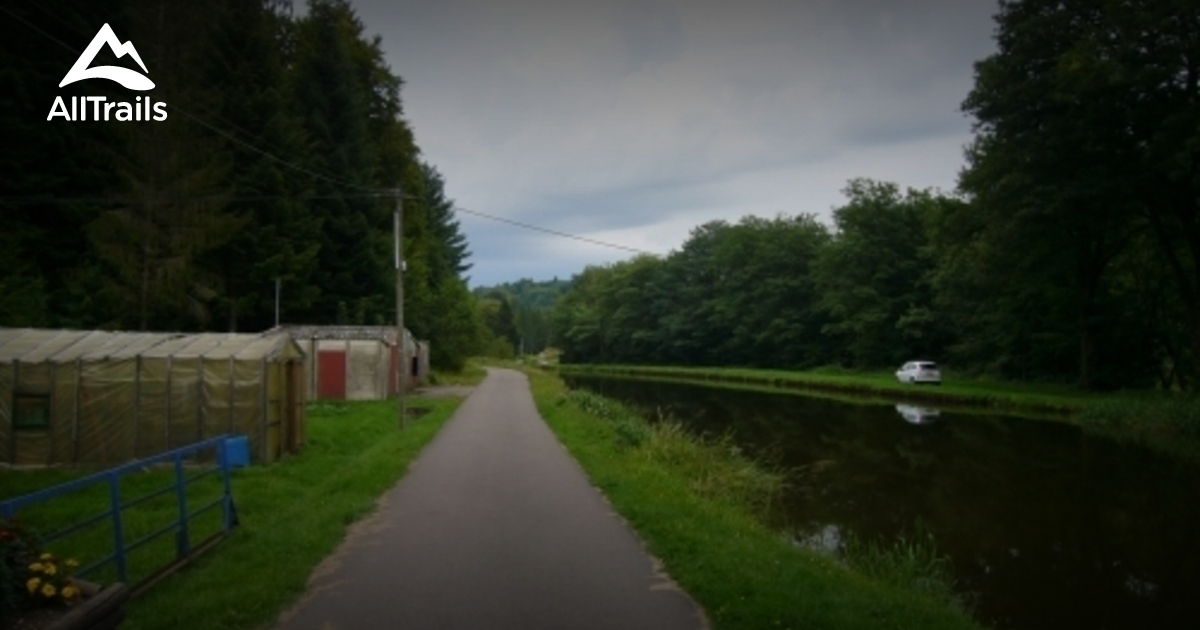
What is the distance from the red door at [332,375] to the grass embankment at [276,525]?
1070cm

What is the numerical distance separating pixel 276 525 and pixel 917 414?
27.2 meters

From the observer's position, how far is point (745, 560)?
7.89m

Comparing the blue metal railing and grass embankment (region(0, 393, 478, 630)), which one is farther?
grass embankment (region(0, 393, 478, 630))

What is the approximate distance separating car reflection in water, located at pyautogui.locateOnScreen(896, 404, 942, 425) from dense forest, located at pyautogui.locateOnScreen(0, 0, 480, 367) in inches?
768

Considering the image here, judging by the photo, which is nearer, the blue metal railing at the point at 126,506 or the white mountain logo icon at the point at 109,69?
the blue metal railing at the point at 126,506

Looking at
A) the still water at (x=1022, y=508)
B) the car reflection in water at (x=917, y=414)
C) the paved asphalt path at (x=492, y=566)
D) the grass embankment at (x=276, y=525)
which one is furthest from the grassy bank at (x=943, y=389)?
the paved asphalt path at (x=492, y=566)

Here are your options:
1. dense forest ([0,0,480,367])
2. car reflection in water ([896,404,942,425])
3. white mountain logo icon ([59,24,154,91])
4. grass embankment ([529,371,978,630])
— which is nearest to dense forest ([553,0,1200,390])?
car reflection in water ([896,404,942,425])

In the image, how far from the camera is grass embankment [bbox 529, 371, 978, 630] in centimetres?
638

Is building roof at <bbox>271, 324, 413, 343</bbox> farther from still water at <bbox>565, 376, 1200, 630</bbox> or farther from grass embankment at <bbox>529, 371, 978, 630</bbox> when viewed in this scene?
grass embankment at <bbox>529, 371, 978, 630</bbox>

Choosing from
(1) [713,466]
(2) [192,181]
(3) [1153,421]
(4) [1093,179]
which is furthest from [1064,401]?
(2) [192,181]

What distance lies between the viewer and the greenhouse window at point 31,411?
14.8m

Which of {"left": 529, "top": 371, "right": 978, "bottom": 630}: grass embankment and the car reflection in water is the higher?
{"left": 529, "top": 371, "right": 978, "bottom": 630}: grass embankment

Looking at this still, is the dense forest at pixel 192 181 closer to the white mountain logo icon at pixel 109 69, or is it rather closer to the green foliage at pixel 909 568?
the white mountain logo icon at pixel 109 69

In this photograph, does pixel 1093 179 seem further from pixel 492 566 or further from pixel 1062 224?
pixel 492 566
